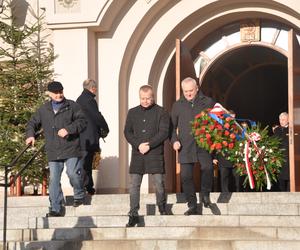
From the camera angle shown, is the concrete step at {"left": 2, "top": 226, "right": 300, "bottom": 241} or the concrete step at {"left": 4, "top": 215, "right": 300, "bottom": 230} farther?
the concrete step at {"left": 4, "top": 215, "right": 300, "bottom": 230}

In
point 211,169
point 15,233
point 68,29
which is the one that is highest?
point 68,29

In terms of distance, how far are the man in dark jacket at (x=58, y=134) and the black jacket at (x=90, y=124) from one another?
1055 mm

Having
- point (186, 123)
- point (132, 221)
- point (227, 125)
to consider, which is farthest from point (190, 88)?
point (132, 221)

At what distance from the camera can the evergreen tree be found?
1634cm

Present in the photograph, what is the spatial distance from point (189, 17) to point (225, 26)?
0.97 meters

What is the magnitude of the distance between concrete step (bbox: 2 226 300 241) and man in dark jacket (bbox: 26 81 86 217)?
723mm

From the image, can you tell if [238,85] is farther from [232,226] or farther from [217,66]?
[232,226]

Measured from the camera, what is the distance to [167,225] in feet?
38.2

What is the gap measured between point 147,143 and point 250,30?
617 cm

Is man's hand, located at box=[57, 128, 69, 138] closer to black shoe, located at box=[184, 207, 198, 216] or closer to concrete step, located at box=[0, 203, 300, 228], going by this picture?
concrete step, located at box=[0, 203, 300, 228]

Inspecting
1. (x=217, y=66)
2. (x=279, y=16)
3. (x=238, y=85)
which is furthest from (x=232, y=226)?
(x=238, y=85)

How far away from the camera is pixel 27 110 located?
16.5m

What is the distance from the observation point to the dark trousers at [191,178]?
11859 millimetres

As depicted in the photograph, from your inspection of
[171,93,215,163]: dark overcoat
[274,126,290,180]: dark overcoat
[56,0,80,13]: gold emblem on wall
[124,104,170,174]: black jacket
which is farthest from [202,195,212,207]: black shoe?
[56,0,80,13]: gold emblem on wall
